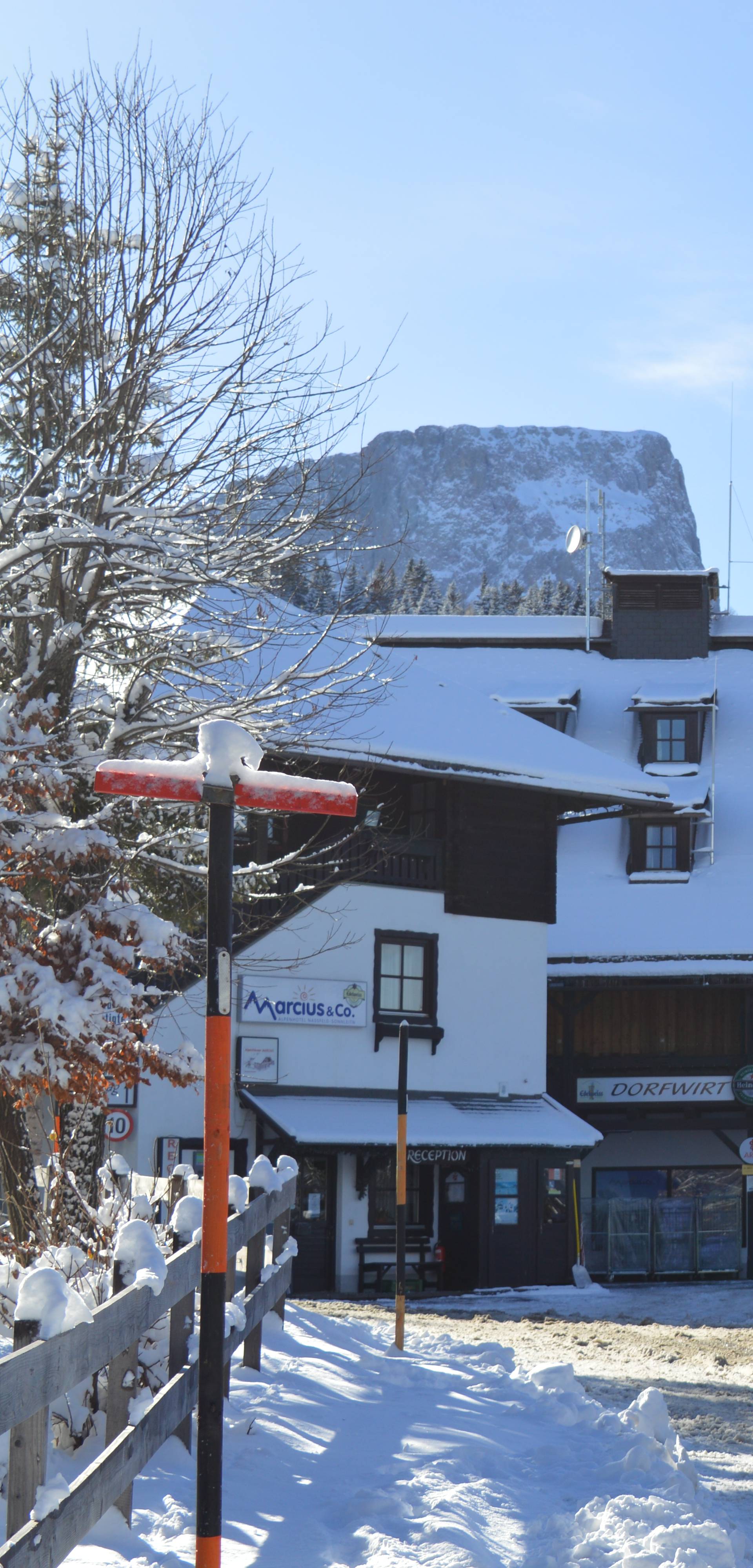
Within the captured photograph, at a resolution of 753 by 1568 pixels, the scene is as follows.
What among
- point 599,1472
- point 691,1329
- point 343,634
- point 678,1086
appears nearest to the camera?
point 599,1472

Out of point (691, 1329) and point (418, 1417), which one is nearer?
point (418, 1417)

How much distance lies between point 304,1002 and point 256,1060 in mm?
1204

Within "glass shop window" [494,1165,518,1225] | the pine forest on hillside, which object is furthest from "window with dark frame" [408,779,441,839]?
"glass shop window" [494,1165,518,1225]

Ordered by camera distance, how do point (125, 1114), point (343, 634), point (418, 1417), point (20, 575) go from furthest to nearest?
1. point (343, 634)
2. point (125, 1114)
3. point (20, 575)
4. point (418, 1417)

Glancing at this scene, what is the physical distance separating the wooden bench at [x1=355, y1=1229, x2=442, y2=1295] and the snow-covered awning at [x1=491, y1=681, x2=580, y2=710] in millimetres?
13597

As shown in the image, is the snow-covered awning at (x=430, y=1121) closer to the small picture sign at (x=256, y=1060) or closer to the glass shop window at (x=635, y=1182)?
the small picture sign at (x=256, y=1060)

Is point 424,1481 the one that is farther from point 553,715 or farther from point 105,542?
point 553,715

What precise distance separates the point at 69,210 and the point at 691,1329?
1351cm

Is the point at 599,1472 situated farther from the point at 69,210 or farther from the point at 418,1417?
the point at 69,210

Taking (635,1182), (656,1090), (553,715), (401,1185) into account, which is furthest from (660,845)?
(401,1185)

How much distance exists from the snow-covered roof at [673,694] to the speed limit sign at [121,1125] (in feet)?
56.4

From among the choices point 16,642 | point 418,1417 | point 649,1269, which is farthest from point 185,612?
point 649,1269

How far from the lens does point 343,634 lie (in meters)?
27.4

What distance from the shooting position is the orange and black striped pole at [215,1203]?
158 inches
